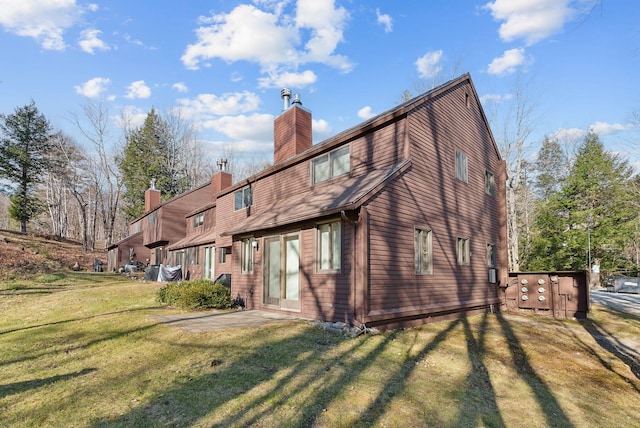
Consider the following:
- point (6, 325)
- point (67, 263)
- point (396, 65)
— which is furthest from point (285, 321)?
point (67, 263)

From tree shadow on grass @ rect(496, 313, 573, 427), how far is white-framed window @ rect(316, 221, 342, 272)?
13.4 feet

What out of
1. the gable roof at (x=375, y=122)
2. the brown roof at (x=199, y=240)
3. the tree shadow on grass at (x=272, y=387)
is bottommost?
the tree shadow on grass at (x=272, y=387)

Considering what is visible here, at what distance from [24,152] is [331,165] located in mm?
37429

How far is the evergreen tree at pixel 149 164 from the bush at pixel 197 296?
29150 mm

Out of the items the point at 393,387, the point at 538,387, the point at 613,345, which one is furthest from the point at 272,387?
the point at 613,345

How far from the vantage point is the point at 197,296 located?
34.8 feet

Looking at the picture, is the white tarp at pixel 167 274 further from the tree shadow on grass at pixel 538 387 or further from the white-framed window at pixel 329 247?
the tree shadow on grass at pixel 538 387

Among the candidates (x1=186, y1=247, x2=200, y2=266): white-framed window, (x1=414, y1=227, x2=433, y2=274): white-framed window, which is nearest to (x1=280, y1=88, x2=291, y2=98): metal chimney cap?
(x1=414, y1=227, x2=433, y2=274): white-framed window

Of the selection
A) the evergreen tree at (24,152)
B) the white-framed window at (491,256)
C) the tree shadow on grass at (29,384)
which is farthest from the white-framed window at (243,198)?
the evergreen tree at (24,152)

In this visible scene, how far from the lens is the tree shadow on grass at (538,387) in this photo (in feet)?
14.9

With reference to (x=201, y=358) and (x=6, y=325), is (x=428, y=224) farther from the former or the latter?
(x=6, y=325)

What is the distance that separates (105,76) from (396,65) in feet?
58.2

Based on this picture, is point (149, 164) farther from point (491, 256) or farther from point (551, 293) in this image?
point (551, 293)

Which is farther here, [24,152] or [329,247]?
[24,152]
